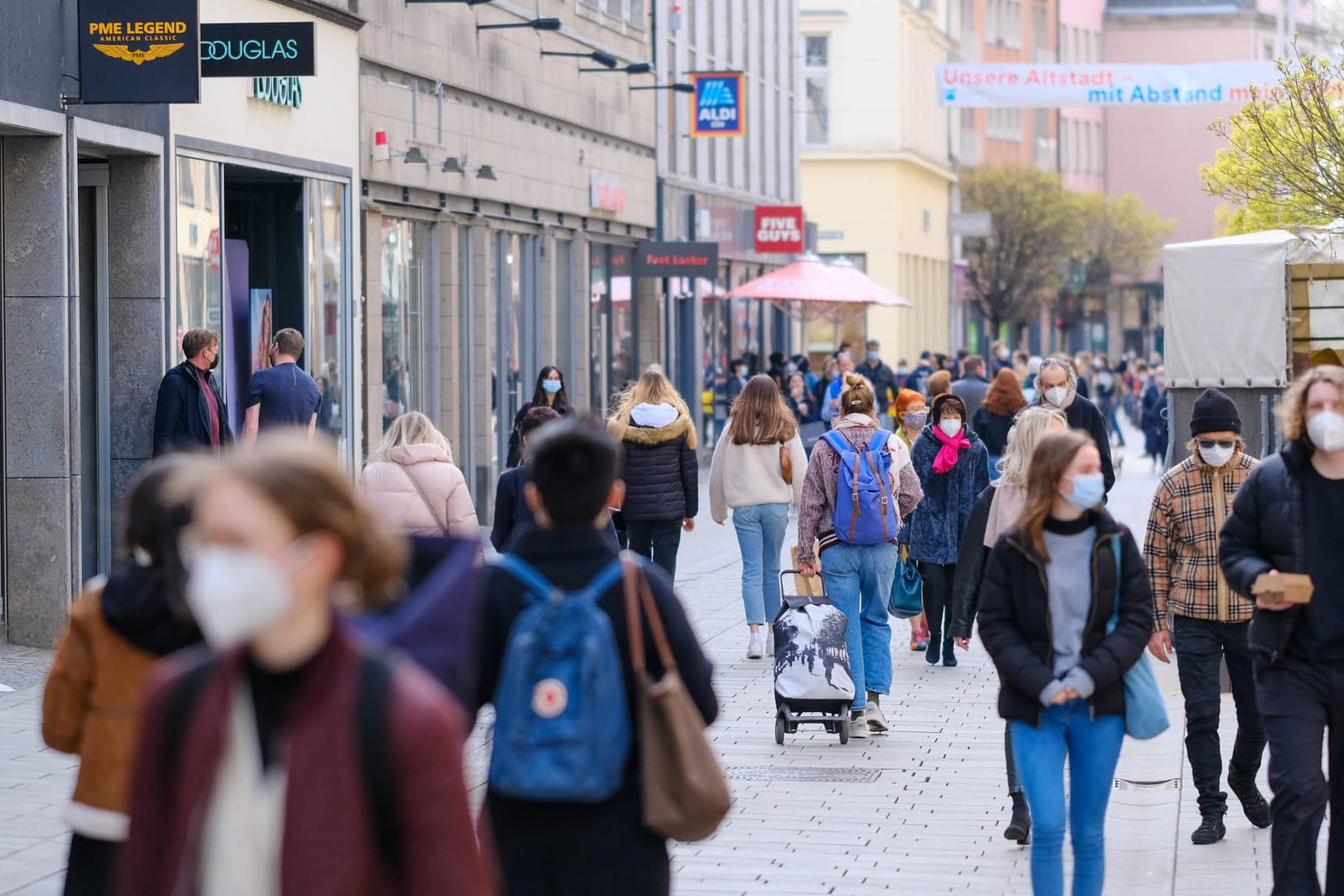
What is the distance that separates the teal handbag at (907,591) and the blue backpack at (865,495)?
7.71 ft

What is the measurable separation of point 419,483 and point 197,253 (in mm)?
6311

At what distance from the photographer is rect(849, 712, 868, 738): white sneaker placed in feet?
35.6

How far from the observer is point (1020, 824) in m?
8.27

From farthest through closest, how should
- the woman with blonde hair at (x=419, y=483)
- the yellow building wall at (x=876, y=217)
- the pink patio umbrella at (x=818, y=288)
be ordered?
the yellow building wall at (x=876, y=217) < the pink patio umbrella at (x=818, y=288) < the woman with blonde hair at (x=419, y=483)

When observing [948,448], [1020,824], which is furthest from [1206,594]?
[948,448]

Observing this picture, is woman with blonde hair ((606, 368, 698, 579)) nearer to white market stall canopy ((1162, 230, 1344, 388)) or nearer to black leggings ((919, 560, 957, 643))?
black leggings ((919, 560, 957, 643))

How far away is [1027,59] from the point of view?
255ft

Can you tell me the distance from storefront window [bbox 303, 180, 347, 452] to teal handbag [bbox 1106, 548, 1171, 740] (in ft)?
41.7

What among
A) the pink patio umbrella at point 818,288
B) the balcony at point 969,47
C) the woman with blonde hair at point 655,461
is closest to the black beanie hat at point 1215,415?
the woman with blonde hair at point 655,461

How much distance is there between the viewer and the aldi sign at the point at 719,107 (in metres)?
33.1

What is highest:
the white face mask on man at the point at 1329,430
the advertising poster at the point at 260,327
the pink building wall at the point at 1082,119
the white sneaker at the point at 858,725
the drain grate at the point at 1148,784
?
the pink building wall at the point at 1082,119

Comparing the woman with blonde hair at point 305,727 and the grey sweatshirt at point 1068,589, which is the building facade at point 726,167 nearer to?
the grey sweatshirt at point 1068,589

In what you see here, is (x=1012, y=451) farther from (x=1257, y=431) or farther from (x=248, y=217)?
(x=248, y=217)

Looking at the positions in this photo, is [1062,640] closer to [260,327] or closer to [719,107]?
[260,327]
